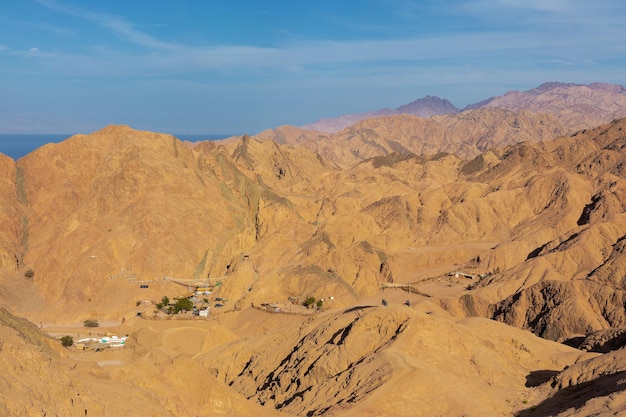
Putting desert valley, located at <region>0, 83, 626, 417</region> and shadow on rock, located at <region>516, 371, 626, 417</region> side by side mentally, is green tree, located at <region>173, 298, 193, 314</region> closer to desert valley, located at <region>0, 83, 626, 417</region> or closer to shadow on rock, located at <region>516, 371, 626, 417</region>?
desert valley, located at <region>0, 83, 626, 417</region>

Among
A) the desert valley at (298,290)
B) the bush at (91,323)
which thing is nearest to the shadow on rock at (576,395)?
the desert valley at (298,290)

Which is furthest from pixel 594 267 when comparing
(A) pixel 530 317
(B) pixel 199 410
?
(B) pixel 199 410

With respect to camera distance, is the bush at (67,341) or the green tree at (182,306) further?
the green tree at (182,306)

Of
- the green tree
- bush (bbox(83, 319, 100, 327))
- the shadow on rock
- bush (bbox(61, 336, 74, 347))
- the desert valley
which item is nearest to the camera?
the shadow on rock

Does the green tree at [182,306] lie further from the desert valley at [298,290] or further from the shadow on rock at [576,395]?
the shadow on rock at [576,395]

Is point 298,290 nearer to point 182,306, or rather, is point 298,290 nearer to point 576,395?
point 182,306

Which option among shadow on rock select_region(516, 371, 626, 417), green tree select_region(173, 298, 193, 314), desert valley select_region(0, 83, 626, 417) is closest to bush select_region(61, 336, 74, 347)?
desert valley select_region(0, 83, 626, 417)

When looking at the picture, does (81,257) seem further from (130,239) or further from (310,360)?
(310,360)

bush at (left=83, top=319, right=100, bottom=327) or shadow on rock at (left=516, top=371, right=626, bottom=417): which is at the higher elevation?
shadow on rock at (left=516, top=371, right=626, bottom=417)
